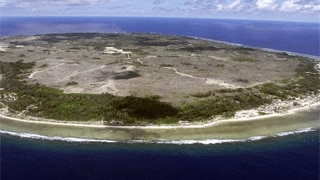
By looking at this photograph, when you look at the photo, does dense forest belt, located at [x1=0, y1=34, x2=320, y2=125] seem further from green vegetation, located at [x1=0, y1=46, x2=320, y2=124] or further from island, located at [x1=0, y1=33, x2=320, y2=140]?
island, located at [x1=0, y1=33, x2=320, y2=140]

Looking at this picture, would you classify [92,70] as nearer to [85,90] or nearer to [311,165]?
[85,90]

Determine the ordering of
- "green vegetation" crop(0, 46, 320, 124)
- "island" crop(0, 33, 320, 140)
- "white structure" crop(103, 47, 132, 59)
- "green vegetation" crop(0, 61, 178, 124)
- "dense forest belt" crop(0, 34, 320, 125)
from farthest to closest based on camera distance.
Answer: "white structure" crop(103, 47, 132, 59) → "dense forest belt" crop(0, 34, 320, 125) → "green vegetation" crop(0, 46, 320, 124) → "green vegetation" crop(0, 61, 178, 124) → "island" crop(0, 33, 320, 140)

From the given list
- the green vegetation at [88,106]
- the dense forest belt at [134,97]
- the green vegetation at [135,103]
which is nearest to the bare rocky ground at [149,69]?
the dense forest belt at [134,97]

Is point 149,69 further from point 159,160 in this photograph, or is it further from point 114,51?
point 159,160

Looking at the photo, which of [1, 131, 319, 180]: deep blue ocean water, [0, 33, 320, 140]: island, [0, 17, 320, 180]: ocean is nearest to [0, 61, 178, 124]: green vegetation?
[0, 33, 320, 140]: island

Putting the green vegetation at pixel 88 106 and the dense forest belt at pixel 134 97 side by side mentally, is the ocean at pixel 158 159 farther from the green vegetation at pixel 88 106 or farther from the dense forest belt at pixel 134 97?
the dense forest belt at pixel 134 97

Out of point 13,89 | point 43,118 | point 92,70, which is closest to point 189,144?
point 43,118

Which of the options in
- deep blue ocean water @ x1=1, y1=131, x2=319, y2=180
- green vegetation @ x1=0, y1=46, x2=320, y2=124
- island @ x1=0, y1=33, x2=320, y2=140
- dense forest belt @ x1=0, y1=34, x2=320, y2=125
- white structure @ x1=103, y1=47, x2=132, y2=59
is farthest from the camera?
white structure @ x1=103, y1=47, x2=132, y2=59
